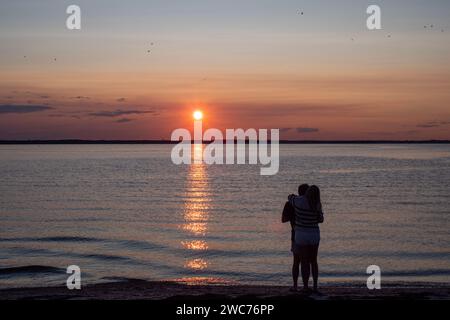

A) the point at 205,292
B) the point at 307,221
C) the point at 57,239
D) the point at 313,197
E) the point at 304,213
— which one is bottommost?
the point at 205,292

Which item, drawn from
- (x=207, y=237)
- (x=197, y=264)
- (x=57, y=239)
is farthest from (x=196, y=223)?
(x=197, y=264)

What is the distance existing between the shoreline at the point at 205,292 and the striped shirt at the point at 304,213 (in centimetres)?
131

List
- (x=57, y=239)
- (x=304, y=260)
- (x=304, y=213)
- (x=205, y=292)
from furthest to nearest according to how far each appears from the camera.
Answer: (x=57, y=239) < (x=205, y=292) < (x=304, y=260) < (x=304, y=213)

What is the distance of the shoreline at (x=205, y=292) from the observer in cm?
1162

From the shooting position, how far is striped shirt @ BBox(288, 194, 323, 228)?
10.9 metres

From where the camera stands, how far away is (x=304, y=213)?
35.9 ft

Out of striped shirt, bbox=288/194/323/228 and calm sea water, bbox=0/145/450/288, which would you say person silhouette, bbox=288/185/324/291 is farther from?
calm sea water, bbox=0/145/450/288

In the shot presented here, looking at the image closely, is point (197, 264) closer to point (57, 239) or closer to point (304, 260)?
point (57, 239)

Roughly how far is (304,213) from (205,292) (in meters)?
4.05

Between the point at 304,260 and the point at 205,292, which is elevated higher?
the point at 304,260

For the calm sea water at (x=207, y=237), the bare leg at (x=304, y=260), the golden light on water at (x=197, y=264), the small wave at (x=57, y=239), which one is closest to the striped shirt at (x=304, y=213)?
the bare leg at (x=304, y=260)
